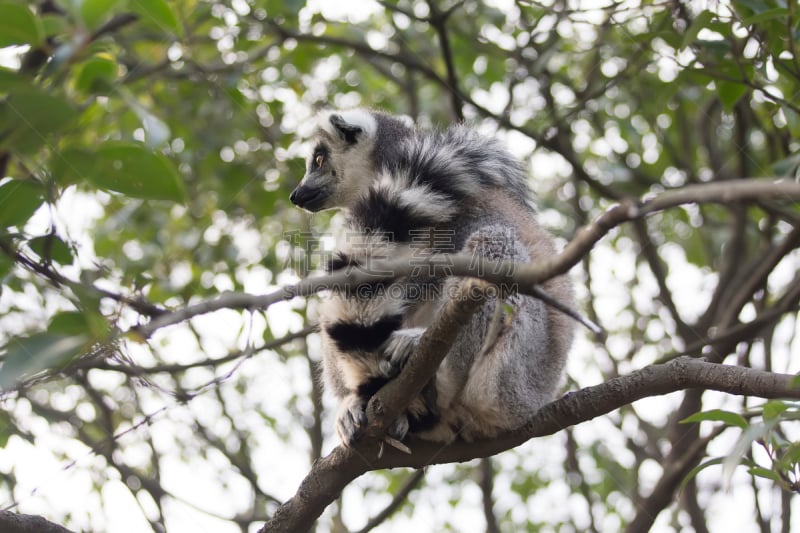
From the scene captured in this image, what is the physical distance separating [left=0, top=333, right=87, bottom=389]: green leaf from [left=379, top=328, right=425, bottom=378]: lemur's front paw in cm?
209

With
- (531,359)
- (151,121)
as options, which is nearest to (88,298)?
(151,121)

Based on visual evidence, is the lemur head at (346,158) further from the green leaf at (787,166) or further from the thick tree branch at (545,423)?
the green leaf at (787,166)

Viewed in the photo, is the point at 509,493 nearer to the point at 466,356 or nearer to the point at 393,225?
the point at 466,356

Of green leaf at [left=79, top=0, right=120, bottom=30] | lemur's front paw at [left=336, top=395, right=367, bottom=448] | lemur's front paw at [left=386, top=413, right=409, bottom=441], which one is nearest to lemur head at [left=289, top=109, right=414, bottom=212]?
lemur's front paw at [left=336, top=395, right=367, bottom=448]

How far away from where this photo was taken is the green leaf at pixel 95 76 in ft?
7.89

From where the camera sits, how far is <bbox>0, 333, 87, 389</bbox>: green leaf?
6.14 feet

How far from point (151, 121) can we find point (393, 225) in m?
1.44

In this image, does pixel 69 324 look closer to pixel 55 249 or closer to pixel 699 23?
pixel 55 249

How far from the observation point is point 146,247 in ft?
23.3

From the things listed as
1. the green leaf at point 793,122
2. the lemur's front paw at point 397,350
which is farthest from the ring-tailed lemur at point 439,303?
the green leaf at point 793,122

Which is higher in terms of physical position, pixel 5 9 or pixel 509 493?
pixel 509 493

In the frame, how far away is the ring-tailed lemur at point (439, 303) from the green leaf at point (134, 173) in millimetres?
1320

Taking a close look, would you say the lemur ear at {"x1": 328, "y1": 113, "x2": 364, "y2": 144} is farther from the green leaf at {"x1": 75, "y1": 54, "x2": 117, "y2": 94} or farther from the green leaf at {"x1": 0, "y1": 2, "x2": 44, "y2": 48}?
the green leaf at {"x1": 0, "y1": 2, "x2": 44, "y2": 48}

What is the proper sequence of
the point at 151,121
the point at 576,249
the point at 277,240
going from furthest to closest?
the point at 277,240
the point at 151,121
the point at 576,249
